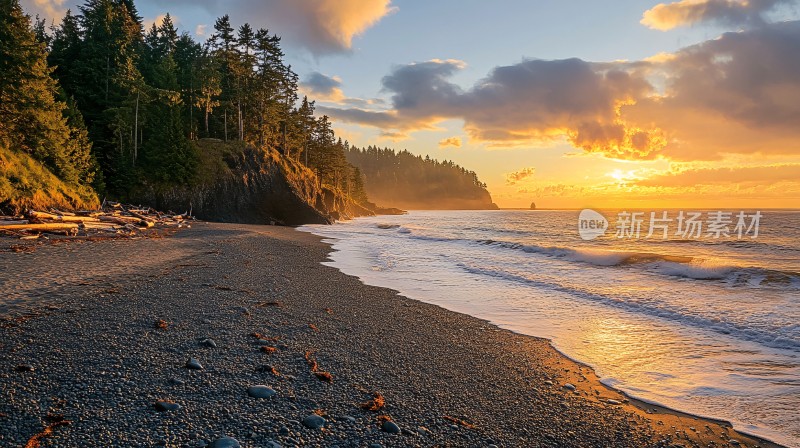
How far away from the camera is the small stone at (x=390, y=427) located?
12.0 feet

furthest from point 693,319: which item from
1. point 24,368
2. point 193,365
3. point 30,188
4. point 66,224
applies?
point 30,188

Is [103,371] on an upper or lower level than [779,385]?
upper

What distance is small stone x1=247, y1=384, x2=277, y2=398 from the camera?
401 cm

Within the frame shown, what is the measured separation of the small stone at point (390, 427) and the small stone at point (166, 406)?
77.2 inches

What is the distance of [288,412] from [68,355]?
114 inches

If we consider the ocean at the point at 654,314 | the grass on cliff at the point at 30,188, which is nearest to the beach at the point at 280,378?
the ocean at the point at 654,314

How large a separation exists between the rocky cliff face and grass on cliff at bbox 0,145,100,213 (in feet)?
42.5

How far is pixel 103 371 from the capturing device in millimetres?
4129

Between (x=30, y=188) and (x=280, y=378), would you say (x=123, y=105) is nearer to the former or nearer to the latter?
(x=30, y=188)

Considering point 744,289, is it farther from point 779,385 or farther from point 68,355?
point 68,355

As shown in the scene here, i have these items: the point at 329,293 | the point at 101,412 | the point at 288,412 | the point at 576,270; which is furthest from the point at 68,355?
the point at 576,270

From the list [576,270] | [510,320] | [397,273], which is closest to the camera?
[510,320]

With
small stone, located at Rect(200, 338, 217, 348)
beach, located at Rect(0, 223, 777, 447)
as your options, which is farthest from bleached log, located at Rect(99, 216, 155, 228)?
small stone, located at Rect(200, 338, 217, 348)

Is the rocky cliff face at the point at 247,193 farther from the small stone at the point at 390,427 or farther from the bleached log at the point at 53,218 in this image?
the small stone at the point at 390,427
